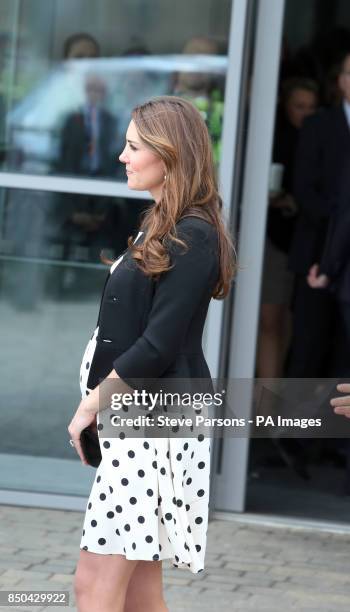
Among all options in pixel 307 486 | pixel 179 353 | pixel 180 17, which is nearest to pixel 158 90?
pixel 180 17

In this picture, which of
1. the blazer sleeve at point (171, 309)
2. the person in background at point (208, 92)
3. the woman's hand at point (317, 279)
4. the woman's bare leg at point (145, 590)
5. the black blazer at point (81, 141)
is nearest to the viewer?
the blazer sleeve at point (171, 309)

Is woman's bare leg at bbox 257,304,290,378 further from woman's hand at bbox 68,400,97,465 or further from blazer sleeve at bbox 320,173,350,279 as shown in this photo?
woman's hand at bbox 68,400,97,465

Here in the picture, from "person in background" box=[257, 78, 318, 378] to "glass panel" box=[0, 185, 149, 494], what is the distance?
5.05 feet

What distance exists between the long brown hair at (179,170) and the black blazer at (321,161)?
11.1 feet

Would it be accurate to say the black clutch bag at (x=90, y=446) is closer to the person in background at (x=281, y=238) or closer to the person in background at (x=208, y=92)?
the person in background at (x=208, y=92)

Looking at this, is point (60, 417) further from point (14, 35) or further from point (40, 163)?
point (14, 35)

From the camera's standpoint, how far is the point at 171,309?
3.25 metres

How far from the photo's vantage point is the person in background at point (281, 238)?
23.9 ft

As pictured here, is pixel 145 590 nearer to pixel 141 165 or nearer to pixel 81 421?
pixel 81 421

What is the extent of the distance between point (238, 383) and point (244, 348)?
5.91 ft

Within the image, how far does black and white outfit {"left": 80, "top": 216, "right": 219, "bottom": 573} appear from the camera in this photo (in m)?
3.26

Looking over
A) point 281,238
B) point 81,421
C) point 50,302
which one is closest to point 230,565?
point 50,302

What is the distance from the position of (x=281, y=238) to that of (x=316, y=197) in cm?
65

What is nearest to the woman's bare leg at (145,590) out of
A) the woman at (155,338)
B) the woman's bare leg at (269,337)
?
the woman at (155,338)
